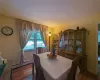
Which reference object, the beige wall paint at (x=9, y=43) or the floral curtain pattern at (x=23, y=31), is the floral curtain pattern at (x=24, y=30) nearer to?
the floral curtain pattern at (x=23, y=31)

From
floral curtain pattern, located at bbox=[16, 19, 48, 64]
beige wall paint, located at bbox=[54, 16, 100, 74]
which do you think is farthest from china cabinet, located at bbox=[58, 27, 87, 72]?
floral curtain pattern, located at bbox=[16, 19, 48, 64]

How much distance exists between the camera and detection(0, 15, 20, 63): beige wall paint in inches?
120

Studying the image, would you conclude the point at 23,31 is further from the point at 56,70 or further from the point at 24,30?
the point at 56,70

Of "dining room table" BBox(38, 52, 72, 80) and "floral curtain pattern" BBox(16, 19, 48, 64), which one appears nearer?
"dining room table" BBox(38, 52, 72, 80)

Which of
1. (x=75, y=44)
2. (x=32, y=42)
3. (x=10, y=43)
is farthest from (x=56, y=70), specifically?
(x=32, y=42)

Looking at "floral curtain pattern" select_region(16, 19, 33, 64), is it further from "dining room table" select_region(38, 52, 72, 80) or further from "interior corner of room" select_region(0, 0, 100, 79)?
"dining room table" select_region(38, 52, 72, 80)

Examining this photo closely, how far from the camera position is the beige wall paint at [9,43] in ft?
9.99

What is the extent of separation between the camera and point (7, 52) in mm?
3170

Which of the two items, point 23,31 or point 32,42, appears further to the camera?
point 32,42

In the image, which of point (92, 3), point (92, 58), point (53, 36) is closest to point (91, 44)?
point (92, 58)

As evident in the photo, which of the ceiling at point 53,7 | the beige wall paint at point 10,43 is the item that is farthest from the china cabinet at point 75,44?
the beige wall paint at point 10,43

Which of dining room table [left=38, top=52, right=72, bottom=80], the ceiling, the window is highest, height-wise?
the ceiling

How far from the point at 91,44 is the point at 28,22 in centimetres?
293

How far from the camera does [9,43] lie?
3.21 meters
